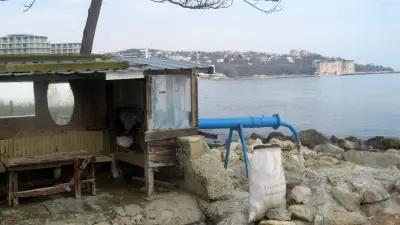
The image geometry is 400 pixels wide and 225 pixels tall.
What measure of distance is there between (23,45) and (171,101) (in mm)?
4217

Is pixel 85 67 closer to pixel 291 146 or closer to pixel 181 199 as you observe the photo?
pixel 181 199

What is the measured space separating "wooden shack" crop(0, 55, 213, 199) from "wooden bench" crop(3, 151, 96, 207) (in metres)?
0.69

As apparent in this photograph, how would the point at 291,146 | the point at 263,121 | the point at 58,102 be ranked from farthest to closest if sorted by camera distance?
the point at 291,146 < the point at 263,121 < the point at 58,102

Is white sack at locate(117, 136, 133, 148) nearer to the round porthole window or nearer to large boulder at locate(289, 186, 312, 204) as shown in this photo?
the round porthole window

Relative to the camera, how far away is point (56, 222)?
26.5ft

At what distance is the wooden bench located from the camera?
877cm

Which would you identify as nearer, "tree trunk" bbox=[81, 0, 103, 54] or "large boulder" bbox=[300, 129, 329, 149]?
"tree trunk" bbox=[81, 0, 103, 54]

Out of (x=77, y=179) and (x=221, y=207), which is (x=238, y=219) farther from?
(x=77, y=179)

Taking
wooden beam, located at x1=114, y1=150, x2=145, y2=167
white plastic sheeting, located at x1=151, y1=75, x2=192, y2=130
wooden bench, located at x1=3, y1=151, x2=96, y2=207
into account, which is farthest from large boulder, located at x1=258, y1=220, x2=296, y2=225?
wooden bench, located at x1=3, y1=151, x2=96, y2=207

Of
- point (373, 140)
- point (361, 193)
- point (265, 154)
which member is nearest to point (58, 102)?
point (265, 154)

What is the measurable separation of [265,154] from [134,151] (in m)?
3.30

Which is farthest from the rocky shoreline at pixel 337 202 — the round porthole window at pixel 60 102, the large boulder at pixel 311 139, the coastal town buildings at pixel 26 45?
the large boulder at pixel 311 139

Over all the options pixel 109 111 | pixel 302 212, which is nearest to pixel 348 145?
pixel 109 111

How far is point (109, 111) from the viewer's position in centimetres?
1066
